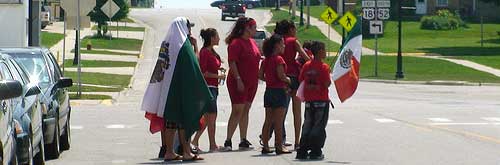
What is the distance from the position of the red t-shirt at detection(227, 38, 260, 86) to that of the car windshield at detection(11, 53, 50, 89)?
2.57 meters

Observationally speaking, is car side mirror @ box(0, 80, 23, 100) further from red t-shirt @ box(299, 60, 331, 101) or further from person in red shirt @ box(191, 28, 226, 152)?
person in red shirt @ box(191, 28, 226, 152)

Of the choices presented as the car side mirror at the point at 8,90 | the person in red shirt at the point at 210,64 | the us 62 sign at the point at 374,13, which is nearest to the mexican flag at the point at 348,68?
the person in red shirt at the point at 210,64

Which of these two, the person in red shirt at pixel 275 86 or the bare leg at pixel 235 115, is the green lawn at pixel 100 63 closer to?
the bare leg at pixel 235 115

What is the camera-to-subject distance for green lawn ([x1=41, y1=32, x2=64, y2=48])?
200 feet

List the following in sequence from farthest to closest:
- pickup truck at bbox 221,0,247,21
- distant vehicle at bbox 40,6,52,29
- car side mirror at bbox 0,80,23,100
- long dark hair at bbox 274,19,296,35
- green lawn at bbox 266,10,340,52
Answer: pickup truck at bbox 221,0,247,21 → distant vehicle at bbox 40,6,52,29 → green lawn at bbox 266,10,340,52 → long dark hair at bbox 274,19,296,35 → car side mirror at bbox 0,80,23,100

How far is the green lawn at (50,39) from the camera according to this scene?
2398 inches

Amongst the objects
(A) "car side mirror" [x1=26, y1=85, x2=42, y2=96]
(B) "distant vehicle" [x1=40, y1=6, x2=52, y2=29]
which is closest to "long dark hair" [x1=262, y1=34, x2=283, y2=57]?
(A) "car side mirror" [x1=26, y1=85, x2=42, y2=96]

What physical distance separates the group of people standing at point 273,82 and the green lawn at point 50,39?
145ft

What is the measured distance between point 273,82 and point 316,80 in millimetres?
690

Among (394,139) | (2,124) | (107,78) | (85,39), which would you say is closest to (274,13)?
(85,39)

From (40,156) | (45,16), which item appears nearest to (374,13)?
(45,16)

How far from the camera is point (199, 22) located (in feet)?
287

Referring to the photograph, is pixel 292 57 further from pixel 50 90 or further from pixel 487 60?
pixel 487 60

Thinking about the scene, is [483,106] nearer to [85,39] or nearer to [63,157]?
[63,157]
